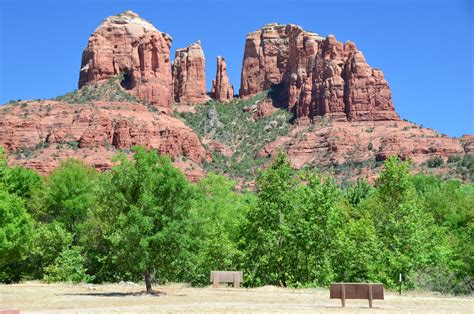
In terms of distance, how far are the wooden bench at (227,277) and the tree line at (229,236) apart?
1341mm

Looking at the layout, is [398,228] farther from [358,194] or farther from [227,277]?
[358,194]

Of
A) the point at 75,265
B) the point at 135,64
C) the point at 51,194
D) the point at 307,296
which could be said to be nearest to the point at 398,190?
the point at 307,296

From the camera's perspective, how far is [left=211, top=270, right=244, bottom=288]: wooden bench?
39750 mm

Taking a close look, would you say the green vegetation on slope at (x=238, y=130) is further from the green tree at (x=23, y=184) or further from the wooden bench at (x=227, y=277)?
the wooden bench at (x=227, y=277)

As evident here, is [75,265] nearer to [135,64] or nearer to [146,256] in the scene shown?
[146,256]

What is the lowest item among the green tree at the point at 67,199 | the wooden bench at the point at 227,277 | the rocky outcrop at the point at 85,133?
the wooden bench at the point at 227,277

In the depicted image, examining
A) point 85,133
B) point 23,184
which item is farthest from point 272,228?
point 85,133

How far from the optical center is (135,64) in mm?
175375

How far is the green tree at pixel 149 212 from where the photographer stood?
33.9 m

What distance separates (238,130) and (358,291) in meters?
161

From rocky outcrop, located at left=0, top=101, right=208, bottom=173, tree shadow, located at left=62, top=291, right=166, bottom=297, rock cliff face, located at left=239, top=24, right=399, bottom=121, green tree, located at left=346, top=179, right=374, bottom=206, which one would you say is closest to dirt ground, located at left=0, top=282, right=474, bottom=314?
tree shadow, located at left=62, top=291, right=166, bottom=297

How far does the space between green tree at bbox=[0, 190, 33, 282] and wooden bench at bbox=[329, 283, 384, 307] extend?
2039cm

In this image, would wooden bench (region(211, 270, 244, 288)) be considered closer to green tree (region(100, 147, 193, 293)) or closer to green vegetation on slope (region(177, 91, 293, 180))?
green tree (region(100, 147, 193, 293))

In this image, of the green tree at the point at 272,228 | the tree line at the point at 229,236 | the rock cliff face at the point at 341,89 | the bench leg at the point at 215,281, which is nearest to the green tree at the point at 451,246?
the tree line at the point at 229,236
